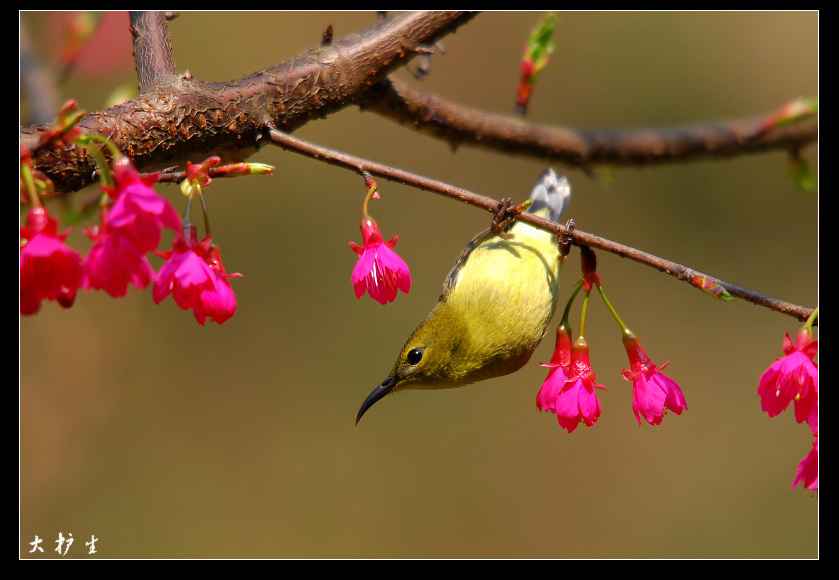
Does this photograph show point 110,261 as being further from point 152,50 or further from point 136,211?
point 152,50

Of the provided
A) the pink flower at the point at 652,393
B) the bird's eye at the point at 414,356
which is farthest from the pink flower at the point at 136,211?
the bird's eye at the point at 414,356

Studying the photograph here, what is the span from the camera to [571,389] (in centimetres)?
170

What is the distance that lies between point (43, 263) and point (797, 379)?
5.19ft

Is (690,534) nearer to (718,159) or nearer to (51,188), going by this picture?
(718,159)

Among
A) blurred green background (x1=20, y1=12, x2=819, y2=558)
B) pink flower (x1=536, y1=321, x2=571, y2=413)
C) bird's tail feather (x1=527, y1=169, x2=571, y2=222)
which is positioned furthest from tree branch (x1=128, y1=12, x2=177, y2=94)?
blurred green background (x1=20, y1=12, x2=819, y2=558)

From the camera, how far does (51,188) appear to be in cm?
129

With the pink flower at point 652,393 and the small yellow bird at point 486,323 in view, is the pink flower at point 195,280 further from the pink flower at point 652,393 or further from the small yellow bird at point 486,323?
the small yellow bird at point 486,323

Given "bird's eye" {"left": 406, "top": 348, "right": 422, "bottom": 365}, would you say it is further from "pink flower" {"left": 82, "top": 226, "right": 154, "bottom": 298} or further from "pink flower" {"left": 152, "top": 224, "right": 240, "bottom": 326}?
"pink flower" {"left": 82, "top": 226, "right": 154, "bottom": 298}

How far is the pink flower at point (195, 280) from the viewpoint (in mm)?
1358

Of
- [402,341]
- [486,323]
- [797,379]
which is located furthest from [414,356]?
[402,341]

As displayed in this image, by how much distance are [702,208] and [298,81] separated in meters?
4.26

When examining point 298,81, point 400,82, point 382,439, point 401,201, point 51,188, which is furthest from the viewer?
point 401,201

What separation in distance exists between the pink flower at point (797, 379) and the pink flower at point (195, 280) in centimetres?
122

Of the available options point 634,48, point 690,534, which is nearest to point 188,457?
point 690,534
